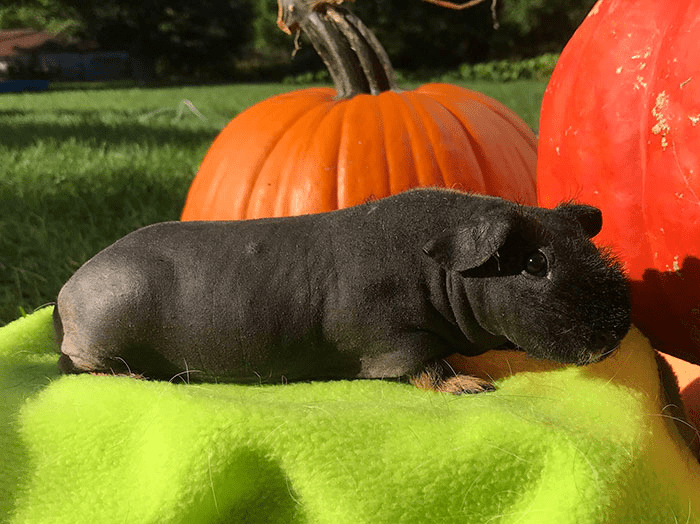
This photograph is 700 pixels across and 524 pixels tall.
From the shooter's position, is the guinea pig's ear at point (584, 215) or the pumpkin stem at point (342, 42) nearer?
the guinea pig's ear at point (584, 215)

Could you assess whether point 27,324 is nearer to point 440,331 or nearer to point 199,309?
point 199,309

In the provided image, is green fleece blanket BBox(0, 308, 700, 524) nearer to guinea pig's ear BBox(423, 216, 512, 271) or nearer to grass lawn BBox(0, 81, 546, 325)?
guinea pig's ear BBox(423, 216, 512, 271)

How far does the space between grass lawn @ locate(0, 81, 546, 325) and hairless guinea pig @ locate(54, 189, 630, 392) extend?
912 mm

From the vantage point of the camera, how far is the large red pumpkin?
156 centimetres

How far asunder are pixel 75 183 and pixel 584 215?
13.5 feet

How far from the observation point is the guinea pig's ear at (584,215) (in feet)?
4.99

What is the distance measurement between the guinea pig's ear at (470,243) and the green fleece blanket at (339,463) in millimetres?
291

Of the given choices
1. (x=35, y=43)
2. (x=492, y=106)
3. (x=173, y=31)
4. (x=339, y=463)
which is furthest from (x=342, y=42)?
(x=173, y=31)

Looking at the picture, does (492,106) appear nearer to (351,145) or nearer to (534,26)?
(351,145)

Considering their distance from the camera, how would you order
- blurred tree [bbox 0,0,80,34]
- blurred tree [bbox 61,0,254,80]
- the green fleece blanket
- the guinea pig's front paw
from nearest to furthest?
the green fleece blanket < the guinea pig's front paw < blurred tree [bbox 0,0,80,34] < blurred tree [bbox 61,0,254,80]

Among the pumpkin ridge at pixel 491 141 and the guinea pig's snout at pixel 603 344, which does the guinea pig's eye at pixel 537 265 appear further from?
the pumpkin ridge at pixel 491 141

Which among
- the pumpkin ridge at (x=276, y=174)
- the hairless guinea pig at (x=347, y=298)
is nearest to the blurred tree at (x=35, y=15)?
the pumpkin ridge at (x=276, y=174)

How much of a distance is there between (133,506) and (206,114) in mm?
9675

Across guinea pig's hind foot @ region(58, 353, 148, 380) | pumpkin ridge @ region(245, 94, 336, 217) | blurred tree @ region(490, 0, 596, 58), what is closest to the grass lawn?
guinea pig's hind foot @ region(58, 353, 148, 380)
